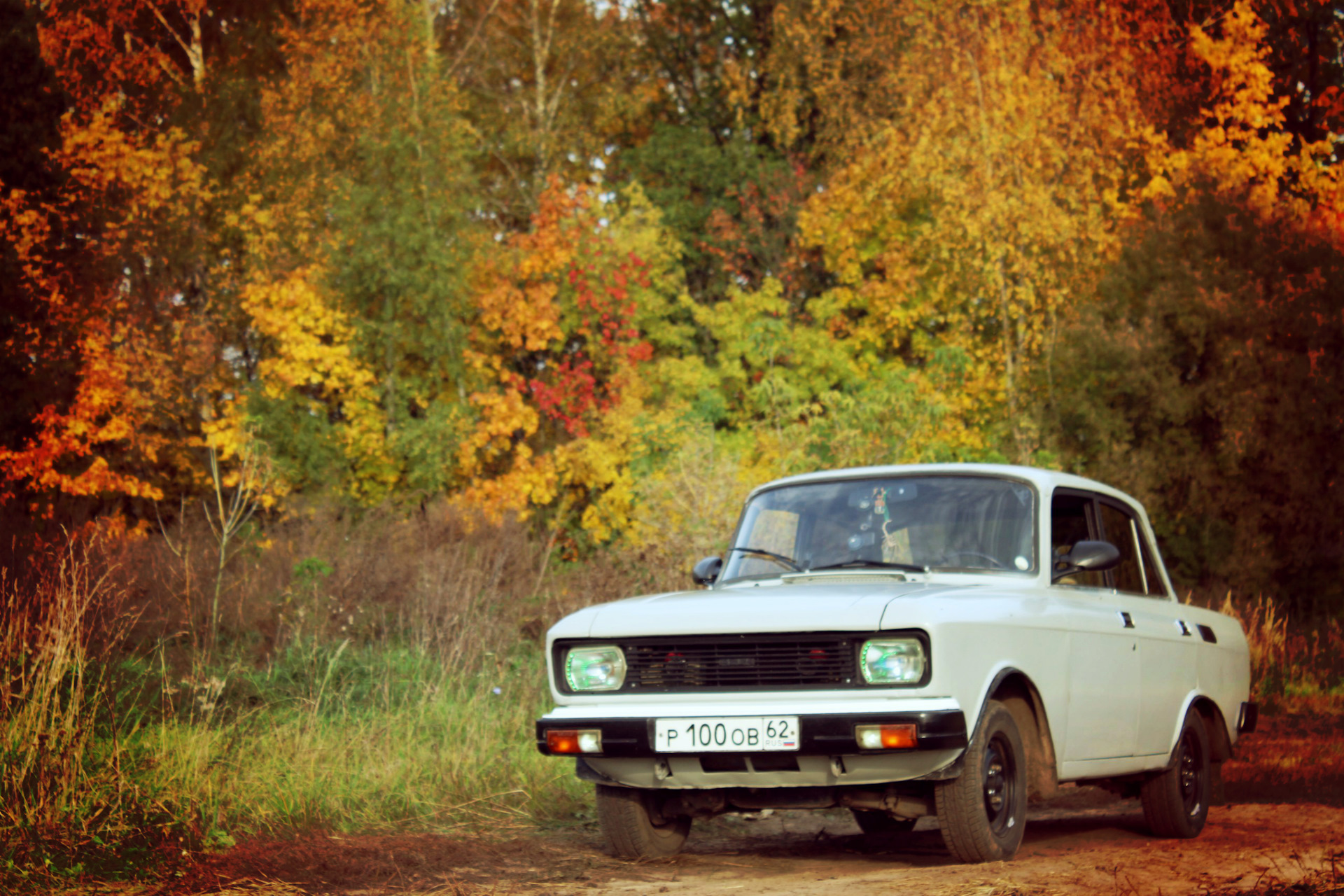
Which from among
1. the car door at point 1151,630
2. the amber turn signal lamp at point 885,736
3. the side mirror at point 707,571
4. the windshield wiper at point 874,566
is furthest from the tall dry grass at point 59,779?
the car door at point 1151,630

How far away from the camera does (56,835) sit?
249 inches

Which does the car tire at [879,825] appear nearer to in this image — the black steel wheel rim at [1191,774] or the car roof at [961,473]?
the black steel wheel rim at [1191,774]

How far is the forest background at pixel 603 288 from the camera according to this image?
59.0 ft

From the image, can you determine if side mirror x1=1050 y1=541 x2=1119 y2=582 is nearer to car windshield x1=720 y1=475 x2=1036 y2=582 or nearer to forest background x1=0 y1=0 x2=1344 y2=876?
car windshield x1=720 y1=475 x2=1036 y2=582

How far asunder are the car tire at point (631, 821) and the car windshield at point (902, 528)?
1.28 m

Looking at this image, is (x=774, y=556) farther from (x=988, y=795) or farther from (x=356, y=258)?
(x=356, y=258)

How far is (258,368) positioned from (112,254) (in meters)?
3.63

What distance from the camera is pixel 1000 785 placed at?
20.0ft

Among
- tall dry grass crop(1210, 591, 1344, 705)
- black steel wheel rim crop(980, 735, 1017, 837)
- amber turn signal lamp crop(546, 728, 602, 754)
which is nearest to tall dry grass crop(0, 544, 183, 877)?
amber turn signal lamp crop(546, 728, 602, 754)

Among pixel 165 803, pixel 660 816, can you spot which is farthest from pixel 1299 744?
pixel 165 803

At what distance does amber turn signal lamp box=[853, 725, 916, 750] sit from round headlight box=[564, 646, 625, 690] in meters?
1.13

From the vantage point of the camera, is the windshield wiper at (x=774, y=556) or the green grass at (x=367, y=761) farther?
the green grass at (x=367, y=761)

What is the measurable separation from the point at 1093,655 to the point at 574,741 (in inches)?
Result: 99.5

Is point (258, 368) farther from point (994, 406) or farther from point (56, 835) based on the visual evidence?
point (56, 835)
